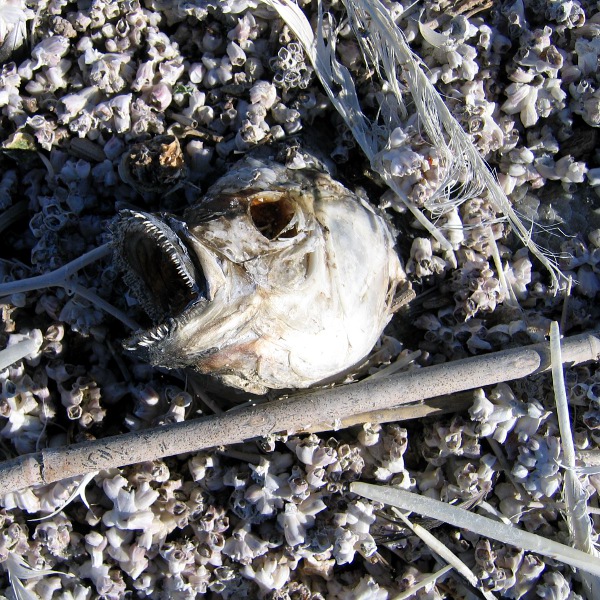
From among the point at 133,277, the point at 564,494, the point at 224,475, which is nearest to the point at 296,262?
the point at 133,277

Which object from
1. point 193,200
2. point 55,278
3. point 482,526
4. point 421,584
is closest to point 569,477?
point 482,526

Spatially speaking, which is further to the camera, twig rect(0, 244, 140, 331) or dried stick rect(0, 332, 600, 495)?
twig rect(0, 244, 140, 331)

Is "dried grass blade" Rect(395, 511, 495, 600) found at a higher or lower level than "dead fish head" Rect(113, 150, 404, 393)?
lower

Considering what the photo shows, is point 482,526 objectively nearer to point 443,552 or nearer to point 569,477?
point 443,552

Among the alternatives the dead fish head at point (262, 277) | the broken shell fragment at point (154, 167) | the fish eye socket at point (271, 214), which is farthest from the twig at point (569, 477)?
the broken shell fragment at point (154, 167)

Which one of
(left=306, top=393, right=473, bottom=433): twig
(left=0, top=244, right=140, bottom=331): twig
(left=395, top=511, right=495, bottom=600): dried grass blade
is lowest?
(left=395, top=511, right=495, bottom=600): dried grass blade

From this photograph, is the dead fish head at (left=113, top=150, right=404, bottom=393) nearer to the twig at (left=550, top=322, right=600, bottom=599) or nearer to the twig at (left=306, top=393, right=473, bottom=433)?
the twig at (left=306, top=393, right=473, bottom=433)

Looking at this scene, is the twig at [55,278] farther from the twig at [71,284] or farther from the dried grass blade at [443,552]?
the dried grass blade at [443,552]

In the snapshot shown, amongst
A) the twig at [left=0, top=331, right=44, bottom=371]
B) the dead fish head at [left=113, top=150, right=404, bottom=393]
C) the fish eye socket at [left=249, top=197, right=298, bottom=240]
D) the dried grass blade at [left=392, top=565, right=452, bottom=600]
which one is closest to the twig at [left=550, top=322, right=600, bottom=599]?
the dried grass blade at [left=392, top=565, right=452, bottom=600]
